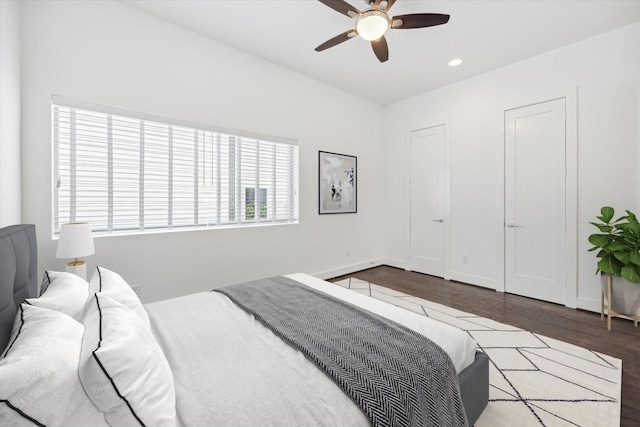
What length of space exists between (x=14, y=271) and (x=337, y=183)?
3603 mm

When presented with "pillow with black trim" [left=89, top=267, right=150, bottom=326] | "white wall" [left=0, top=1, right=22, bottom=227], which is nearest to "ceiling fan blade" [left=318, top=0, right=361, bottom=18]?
"white wall" [left=0, top=1, right=22, bottom=227]

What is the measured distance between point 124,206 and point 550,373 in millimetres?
3684

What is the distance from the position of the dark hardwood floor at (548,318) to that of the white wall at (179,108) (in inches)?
47.4

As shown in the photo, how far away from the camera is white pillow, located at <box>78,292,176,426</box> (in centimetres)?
72

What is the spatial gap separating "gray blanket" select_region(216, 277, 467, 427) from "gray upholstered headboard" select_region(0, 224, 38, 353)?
3.21 feet

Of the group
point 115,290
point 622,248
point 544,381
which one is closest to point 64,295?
point 115,290

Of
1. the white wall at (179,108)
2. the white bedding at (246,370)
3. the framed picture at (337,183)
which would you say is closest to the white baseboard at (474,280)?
the white wall at (179,108)

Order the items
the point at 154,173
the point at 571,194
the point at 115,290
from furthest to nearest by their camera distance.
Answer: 1. the point at 571,194
2. the point at 154,173
3. the point at 115,290

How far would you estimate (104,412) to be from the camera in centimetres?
74

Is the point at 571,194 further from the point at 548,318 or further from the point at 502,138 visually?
the point at 548,318

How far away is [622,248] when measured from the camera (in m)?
2.52

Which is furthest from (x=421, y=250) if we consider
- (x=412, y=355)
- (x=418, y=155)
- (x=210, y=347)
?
(x=210, y=347)

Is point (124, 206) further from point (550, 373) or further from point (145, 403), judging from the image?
point (550, 373)

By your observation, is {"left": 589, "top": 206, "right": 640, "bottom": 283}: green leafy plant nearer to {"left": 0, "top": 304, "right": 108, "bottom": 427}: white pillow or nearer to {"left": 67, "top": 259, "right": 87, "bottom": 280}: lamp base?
{"left": 0, "top": 304, "right": 108, "bottom": 427}: white pillow
